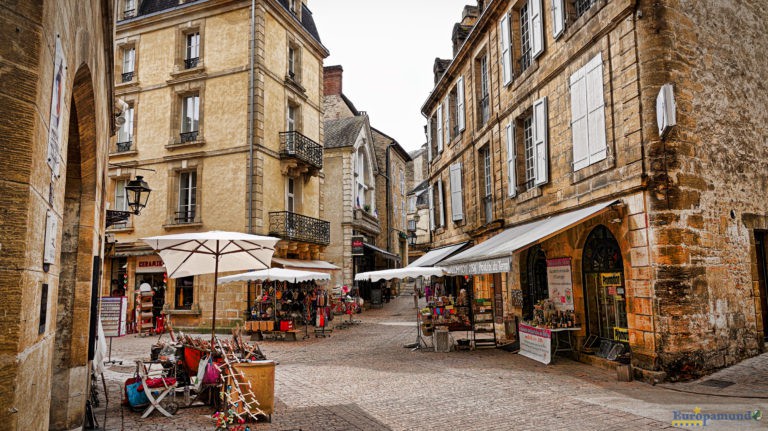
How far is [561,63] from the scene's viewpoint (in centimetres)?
996

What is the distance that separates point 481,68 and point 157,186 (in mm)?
11802

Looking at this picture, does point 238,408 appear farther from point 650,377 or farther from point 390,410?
point 650,377

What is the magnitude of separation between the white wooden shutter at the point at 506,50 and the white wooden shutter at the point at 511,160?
125 centimetres

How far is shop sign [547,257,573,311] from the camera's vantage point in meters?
9.81

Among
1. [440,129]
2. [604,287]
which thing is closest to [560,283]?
[604,287]

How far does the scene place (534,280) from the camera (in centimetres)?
1202

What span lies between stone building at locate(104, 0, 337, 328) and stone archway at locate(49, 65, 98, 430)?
11.5m

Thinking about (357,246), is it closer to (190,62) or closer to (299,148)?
(299,148)

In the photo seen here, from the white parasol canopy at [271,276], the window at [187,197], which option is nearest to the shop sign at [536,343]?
the white parasol canopy at [271,276]

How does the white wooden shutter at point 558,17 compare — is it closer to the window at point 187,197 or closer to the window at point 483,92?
the window at point 483,92

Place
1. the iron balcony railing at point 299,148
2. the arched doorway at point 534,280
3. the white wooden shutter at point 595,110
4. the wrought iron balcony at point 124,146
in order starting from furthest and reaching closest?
the wrought iron balcony at point 124,146
the iron balcony railing at point 299,148
the arched doorway at point 534,280
the white wooden shutter at point 595,110

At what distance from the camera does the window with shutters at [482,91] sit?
47.9 ft

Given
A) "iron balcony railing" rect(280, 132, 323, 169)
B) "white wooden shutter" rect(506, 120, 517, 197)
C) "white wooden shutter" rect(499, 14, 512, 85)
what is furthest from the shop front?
"iron balcony railing" rect(280, 132, 323, 169)

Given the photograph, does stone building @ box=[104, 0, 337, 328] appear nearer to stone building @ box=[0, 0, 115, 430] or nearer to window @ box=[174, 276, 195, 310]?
window @ box=[174, 276, 195, 310]
